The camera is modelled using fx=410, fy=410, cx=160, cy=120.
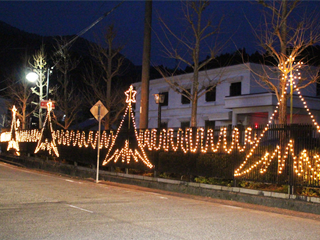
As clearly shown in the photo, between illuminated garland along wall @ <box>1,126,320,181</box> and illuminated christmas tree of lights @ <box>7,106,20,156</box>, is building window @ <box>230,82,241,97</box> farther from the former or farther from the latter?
illuminated christmas tree of lights @ <box>7,106,20,156</box>

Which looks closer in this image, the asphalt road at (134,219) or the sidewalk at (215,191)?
the asphalt road at (134,219)

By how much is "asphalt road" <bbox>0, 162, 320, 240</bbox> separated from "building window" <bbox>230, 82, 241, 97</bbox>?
66.7ft

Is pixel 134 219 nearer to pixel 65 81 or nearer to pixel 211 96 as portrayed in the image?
pixel 211 96

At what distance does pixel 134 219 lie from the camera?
8625mm

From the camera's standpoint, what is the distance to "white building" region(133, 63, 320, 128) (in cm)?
2872

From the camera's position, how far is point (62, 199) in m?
11.3

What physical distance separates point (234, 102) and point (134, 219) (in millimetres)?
22923

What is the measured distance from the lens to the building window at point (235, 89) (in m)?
31.9

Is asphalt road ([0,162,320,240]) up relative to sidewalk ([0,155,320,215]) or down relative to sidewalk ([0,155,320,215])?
down

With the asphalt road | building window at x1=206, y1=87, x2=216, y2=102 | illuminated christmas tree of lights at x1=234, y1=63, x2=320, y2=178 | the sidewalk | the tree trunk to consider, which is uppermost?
building window at x1=206, y1=87, x2=216, y2=102

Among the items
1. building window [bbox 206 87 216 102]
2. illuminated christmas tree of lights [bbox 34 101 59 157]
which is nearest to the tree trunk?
illuminated christmas tree of lights [bbox 34 101 59 157]

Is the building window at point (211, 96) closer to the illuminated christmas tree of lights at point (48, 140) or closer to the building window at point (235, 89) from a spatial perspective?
the building window at point (235, 89)

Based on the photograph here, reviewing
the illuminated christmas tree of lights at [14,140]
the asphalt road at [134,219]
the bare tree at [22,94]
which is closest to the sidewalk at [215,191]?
the asphalt road at [134,219]

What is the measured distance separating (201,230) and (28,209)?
421 cm
